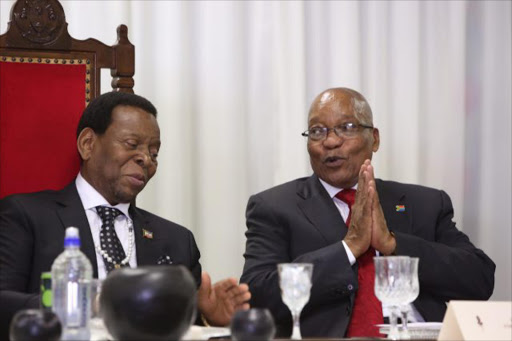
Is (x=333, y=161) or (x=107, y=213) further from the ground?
(x=333, y=161)

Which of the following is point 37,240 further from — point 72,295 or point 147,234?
point 72,295

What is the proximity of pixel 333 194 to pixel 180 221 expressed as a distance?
0.74m

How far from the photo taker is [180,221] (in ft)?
12.2

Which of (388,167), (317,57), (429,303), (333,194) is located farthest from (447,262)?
(317,57)

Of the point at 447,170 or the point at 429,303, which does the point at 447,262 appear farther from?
the point at 447,170

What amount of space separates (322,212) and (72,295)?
1.50 metres

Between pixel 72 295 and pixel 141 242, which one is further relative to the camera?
pixel 141 242

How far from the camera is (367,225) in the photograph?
2982 mm

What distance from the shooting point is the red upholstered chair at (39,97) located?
9.49 feet

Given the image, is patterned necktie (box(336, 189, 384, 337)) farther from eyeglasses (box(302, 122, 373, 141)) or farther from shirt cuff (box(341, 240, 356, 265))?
eyeglasses (box(302, 122, 373, 141))

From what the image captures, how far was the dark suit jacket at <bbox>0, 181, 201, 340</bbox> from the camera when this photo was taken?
2627 millimetres

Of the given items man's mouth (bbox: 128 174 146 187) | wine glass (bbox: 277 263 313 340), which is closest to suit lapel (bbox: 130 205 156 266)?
man's mouth (bbox: 128 174 146 187)

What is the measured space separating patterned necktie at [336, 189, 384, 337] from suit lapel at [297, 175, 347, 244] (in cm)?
13

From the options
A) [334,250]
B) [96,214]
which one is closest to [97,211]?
[96,214]
